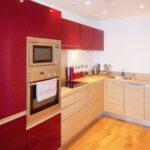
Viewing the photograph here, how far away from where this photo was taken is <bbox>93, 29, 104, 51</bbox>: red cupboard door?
3862mm

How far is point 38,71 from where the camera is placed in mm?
1915

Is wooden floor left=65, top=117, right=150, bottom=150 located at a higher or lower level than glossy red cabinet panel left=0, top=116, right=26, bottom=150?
lower

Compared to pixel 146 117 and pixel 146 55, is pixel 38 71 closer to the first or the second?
pixel 146 117

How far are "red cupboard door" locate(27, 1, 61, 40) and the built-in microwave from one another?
0.22ft

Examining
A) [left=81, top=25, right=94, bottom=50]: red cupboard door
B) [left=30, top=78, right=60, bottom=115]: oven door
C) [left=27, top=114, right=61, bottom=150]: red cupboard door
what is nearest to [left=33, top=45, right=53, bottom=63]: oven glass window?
[left=30, top=78, right=60, bottom=115]: oven door

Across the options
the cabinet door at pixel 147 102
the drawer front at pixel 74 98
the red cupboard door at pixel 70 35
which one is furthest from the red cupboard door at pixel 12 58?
the cabinet door at pixel 147 102

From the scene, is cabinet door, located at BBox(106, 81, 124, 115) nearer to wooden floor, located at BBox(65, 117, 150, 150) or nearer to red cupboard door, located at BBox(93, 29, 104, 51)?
wooden floor, located at BBox(65, 117, 150, 150)

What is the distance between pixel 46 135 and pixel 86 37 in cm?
220

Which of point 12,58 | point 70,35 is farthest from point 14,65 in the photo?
point 70,35

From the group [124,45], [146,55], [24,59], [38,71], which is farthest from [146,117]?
[24,59]

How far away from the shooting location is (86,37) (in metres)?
3.49

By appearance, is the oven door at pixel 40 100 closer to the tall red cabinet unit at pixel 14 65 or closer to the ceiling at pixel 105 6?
the tall red cabinet unit at pixel 14 65

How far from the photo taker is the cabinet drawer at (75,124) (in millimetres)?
2492

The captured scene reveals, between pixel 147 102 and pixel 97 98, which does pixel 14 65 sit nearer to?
pixel 97 98
